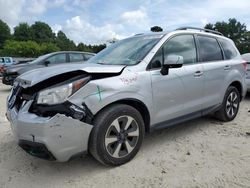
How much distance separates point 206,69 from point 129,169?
7.11ft

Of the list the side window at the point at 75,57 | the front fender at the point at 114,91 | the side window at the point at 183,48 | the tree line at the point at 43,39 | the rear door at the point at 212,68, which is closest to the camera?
the front fender at the point at 114,91

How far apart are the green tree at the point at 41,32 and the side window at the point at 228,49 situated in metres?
102

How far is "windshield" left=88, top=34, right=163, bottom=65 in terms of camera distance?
154 inches

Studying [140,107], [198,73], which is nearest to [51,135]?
[140,107]

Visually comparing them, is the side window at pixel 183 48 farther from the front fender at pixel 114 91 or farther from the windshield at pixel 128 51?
the front fender at pixel 114 91

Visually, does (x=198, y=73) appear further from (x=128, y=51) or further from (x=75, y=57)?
(x=75, y=57)

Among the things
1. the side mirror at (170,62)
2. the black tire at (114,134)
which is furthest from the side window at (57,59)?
the black tire at (114,134)

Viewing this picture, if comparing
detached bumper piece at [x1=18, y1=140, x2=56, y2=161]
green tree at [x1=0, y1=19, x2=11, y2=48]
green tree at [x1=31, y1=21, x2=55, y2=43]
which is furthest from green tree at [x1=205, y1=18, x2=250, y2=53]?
detached bumper piece at [x1=18, y1=140, x2=56, y2=161]

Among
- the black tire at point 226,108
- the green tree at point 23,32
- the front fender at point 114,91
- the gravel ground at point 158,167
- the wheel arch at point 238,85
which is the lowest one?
the gravel ground at point 158,167

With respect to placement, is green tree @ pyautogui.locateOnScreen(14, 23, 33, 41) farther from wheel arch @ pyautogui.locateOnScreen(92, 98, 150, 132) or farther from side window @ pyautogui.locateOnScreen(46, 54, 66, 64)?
wheel arch @ pyautogui.locateOnScreen(92, 98, 150, 132)

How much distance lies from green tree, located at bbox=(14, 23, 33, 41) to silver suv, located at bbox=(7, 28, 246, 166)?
101m

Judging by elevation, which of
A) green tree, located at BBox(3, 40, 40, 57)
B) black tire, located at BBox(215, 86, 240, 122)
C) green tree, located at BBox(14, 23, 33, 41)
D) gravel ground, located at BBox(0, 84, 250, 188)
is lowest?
gravel ground, located at BBox(0, 84, 250, 188)

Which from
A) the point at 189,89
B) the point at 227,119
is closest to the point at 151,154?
the point at 189,89

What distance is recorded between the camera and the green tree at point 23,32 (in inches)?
3861
